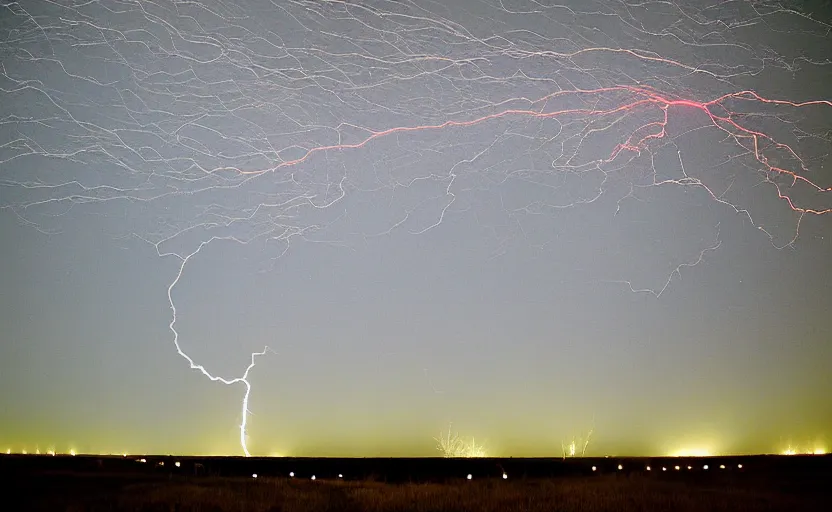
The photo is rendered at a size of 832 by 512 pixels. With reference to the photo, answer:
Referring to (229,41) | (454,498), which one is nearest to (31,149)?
(229,41)

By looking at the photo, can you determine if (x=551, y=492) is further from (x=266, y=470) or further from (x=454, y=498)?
(x=266, y=470)

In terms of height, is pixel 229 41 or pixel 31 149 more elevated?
pixel 229 41

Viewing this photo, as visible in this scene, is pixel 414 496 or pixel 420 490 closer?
pixel 414 496

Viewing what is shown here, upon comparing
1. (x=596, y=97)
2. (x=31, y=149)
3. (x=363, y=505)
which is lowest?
(x=363, y=505)
